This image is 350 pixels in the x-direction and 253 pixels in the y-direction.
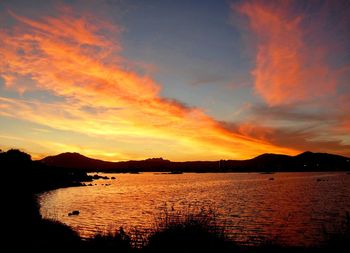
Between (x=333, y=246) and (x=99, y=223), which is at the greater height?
(x=333, y=246)

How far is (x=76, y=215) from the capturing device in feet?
169

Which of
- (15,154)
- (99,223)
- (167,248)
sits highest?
(15,154)

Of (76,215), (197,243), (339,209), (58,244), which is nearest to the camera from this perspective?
(197,243)

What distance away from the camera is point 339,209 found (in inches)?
2202

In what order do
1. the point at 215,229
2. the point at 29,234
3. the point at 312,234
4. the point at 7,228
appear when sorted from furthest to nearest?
the point at 312,234 < the point at 7,228 < the point at 29,234 < the point at 215,229

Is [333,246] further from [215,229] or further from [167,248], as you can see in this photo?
[167,248]

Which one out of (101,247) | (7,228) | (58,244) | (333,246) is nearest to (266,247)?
(333,246)

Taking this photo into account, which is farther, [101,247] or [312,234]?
[312,234]

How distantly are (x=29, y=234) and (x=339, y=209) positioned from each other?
5143cm

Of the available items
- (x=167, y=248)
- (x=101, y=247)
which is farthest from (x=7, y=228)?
(x=167, y=248)

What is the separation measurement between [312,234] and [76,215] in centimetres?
3479

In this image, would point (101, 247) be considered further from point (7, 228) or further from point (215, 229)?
point (7, 228)

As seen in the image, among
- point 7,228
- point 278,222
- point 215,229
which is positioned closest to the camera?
point 215,229

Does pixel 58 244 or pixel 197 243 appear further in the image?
pixel 58 244
